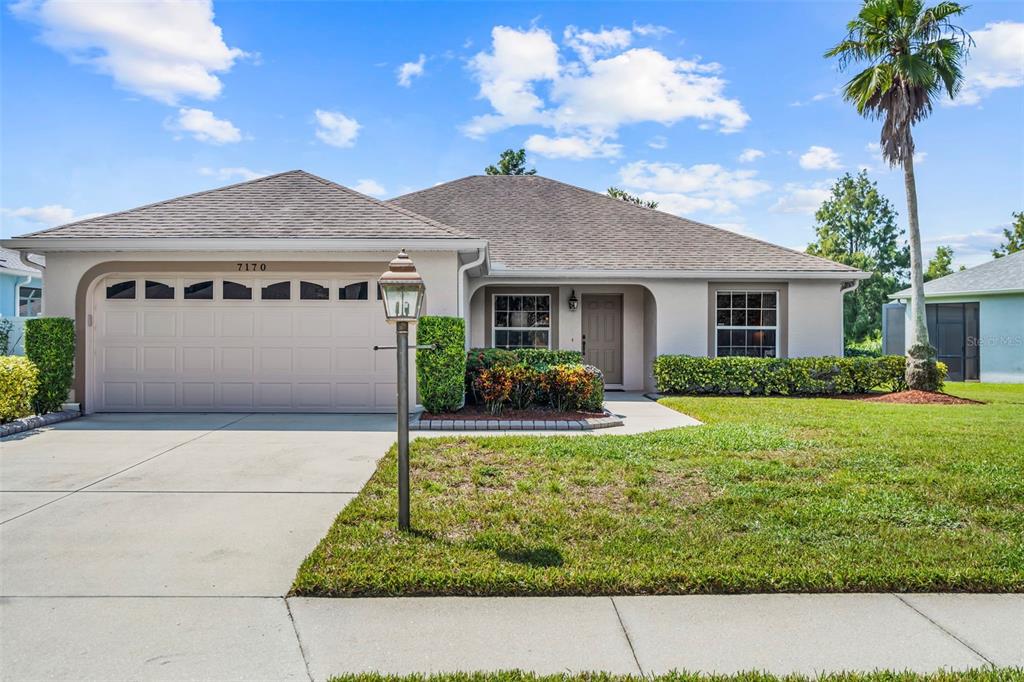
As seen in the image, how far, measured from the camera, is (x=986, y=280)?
58.0 ft

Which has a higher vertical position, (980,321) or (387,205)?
(387,205)

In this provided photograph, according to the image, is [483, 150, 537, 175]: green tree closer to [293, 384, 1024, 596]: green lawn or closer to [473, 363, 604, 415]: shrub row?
[473, 363, 604, 415]: shrub row

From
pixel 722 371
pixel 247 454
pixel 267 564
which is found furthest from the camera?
pixel 722 371

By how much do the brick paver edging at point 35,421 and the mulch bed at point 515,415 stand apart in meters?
5.44

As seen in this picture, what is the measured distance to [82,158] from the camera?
32.2 ft

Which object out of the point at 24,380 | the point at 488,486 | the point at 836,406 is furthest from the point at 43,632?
the point at 836,406

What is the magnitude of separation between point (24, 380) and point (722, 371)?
1212cm

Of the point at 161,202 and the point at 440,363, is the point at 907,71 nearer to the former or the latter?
the point at 440,363

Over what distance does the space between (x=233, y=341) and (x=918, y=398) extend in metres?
13.2

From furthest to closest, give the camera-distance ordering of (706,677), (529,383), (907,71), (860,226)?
1. (860,226)
2. (907,71)
3. (529,383)
4. (706,677)

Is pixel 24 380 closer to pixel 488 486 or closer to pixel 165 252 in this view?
pixel 165 252

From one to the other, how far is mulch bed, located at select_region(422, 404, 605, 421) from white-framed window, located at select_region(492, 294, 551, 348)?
459 centimetres

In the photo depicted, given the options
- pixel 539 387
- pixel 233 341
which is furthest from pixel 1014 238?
pixel 233 341

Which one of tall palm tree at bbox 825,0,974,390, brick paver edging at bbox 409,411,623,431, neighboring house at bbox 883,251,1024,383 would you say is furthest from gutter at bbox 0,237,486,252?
neighboring house at bbox 883,251,1024,383
